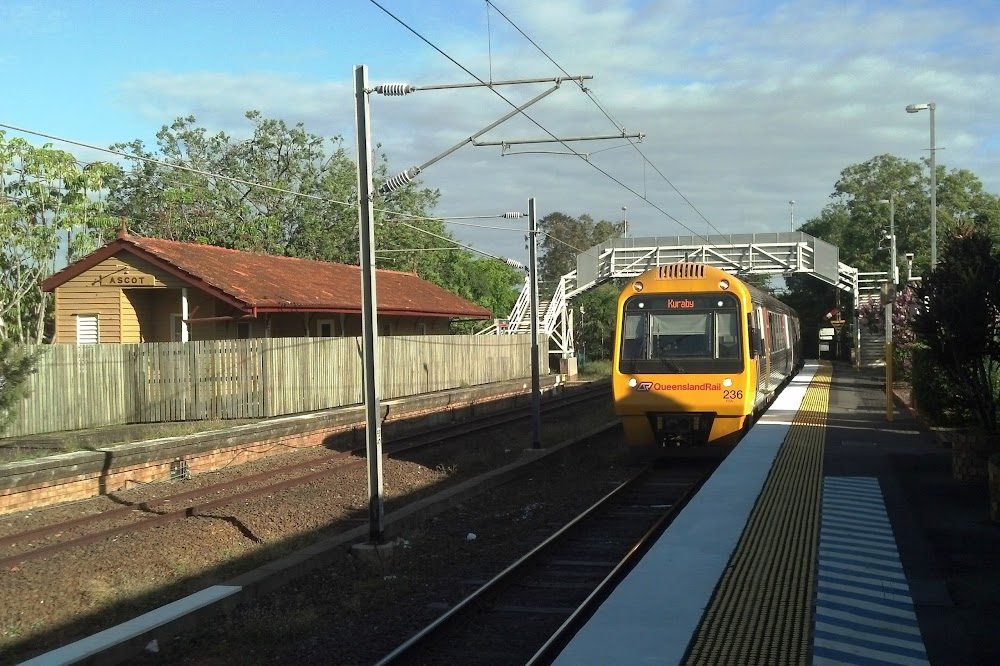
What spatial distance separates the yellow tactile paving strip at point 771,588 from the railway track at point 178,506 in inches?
274

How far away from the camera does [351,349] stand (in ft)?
84.2

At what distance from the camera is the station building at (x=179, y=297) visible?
2478 centimetres

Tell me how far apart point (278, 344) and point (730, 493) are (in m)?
12.8

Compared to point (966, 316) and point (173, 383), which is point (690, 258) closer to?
point (173, 383)

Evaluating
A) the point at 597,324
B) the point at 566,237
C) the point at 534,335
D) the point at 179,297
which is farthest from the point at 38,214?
the point at 566,237

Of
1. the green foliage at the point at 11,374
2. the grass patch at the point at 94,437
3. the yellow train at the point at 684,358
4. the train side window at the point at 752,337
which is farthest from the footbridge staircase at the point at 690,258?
the green foliage at the point at 11,374

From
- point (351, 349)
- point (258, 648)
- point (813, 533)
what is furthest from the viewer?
point (351, 349)

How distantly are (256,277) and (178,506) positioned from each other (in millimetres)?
14104

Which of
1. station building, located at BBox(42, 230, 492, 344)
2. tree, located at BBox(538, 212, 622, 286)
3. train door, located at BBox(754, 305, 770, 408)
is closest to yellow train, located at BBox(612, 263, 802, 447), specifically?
train door, located at BBox(754, 305, 770, 408)

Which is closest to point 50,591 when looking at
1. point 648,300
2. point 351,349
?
point 648,300

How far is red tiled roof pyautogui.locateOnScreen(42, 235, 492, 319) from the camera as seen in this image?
24.4 meters

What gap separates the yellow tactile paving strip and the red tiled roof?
597 inches

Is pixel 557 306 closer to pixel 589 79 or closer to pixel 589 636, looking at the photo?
pixel 589 79

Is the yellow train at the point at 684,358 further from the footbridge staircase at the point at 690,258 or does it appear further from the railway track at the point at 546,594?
the footbridge staircase at the point at 690,258
